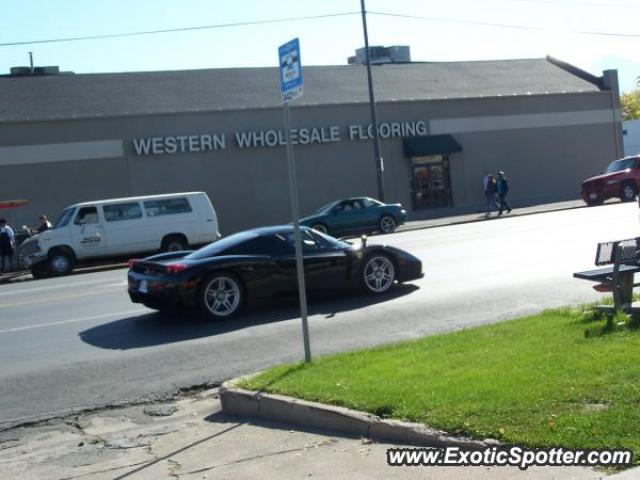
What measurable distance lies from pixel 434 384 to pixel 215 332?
503 cm

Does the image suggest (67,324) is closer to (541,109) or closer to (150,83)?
(150,83)

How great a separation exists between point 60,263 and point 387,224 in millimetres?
10769

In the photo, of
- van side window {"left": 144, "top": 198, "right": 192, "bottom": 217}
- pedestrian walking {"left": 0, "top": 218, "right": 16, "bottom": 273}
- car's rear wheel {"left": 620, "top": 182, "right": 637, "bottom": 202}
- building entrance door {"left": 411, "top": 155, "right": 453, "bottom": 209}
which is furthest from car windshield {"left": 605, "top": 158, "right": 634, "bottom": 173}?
pedestrian walking {"left": 0, "top": 218, "right": 16, "bottom": 273}

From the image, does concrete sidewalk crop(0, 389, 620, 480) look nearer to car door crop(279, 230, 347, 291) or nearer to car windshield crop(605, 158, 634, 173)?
→ car door crop(279, 230, 347, 291)

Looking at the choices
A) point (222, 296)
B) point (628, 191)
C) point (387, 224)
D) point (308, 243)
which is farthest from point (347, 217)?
point (222, 296)

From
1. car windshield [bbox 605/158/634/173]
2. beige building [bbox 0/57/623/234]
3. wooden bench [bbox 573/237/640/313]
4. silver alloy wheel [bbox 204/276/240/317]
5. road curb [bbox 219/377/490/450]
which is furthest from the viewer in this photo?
car windshield [bbox 605/158/634/173]

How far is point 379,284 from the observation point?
1358 cm

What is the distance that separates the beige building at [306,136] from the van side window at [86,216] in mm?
8449

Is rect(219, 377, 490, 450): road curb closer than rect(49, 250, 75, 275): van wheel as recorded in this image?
Yes

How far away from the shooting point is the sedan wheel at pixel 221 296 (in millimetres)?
12031

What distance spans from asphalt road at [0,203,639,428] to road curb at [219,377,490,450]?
145cm

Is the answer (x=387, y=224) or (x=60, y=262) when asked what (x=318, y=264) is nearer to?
(x=60, y=262)

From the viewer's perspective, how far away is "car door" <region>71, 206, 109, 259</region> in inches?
930

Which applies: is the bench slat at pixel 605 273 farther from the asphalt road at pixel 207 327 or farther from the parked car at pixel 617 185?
the parked car at pixel 617 185
